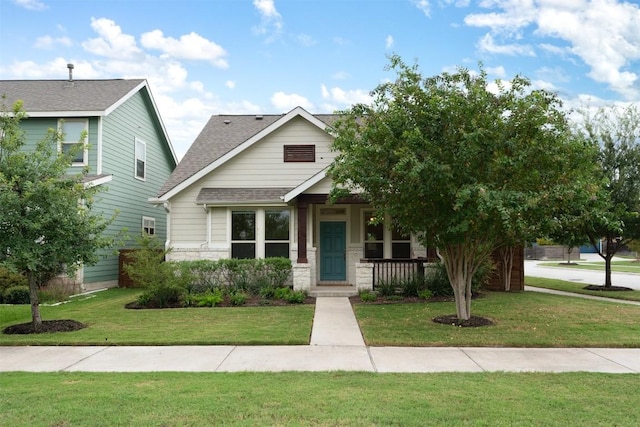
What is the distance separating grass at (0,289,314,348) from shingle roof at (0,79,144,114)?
23.1ft

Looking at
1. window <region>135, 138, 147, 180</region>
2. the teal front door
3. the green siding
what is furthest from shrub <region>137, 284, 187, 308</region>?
window <region>135, 138, 147, 180</region>

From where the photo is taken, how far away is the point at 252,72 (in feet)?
55.1

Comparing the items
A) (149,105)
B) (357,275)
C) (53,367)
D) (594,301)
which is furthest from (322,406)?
(149,105)

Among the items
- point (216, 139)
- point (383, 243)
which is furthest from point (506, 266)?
point (216, 139)

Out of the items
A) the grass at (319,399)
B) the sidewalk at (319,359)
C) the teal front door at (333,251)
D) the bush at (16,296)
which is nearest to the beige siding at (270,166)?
the teal front door at (333,251)

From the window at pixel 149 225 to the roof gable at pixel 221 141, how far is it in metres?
A: 4.07

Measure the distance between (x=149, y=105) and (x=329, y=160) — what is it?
8915mm

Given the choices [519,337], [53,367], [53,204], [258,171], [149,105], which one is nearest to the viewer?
[53,367]

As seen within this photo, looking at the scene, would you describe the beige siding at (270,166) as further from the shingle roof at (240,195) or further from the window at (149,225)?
the window at (149,225)

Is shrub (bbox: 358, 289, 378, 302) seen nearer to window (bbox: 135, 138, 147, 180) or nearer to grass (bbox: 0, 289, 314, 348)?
grass (bbox: 0, 289, 314, 348)

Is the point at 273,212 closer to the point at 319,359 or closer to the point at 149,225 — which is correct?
the point at 149,225

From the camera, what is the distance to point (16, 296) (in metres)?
Result: 13.6

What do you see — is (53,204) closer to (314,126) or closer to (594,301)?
(314,126)

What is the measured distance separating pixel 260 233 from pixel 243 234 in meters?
0.56
